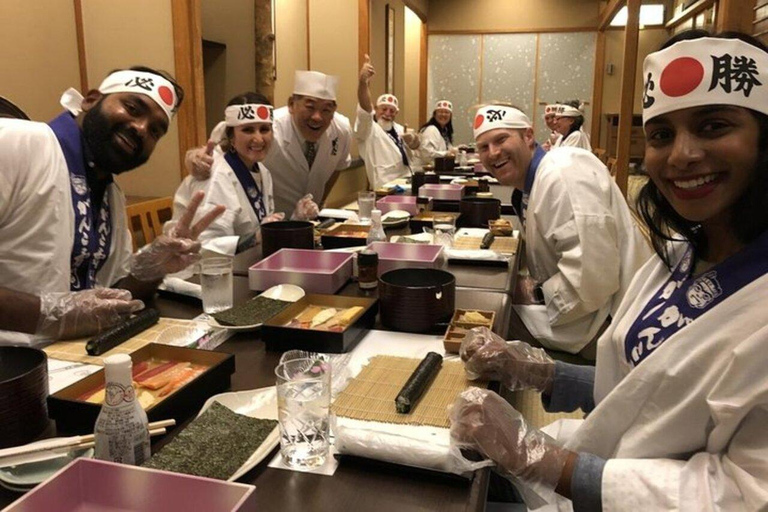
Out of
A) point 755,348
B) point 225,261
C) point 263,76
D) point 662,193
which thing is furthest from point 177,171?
point 755,348

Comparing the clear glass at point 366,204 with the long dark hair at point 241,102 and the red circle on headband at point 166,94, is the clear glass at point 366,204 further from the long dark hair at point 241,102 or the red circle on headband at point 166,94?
the red circle on headband at point 166,94

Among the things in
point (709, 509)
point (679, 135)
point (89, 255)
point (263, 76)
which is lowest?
point (709, 509)

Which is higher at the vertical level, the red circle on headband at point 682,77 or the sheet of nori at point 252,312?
the red circle on headband at point 682,77

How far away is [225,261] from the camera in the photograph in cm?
167

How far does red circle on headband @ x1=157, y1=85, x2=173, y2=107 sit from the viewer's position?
198 cm

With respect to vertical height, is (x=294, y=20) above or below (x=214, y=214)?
above

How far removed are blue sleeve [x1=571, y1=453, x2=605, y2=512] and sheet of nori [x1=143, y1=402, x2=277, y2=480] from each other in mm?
529

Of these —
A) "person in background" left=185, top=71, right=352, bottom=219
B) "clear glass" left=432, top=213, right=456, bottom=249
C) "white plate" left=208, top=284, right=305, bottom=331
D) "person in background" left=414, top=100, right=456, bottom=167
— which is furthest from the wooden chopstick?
"person in background" left=414, top=100, right=456, bottom=167

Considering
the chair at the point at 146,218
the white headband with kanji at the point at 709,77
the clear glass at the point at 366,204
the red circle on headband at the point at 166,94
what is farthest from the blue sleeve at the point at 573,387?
the chair at the point at 146,218

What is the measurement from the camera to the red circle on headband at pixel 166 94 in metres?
1.98

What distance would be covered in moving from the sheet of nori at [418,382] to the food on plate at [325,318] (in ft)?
0.80

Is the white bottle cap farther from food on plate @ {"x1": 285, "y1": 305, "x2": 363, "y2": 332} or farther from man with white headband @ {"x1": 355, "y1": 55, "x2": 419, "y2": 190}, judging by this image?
man with white headband @ {"x1": 355, "y1": 55, "x2": 419, "y2": 190}

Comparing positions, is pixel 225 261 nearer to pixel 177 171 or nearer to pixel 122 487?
pixel 122 487

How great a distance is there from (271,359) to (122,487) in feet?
1.88
